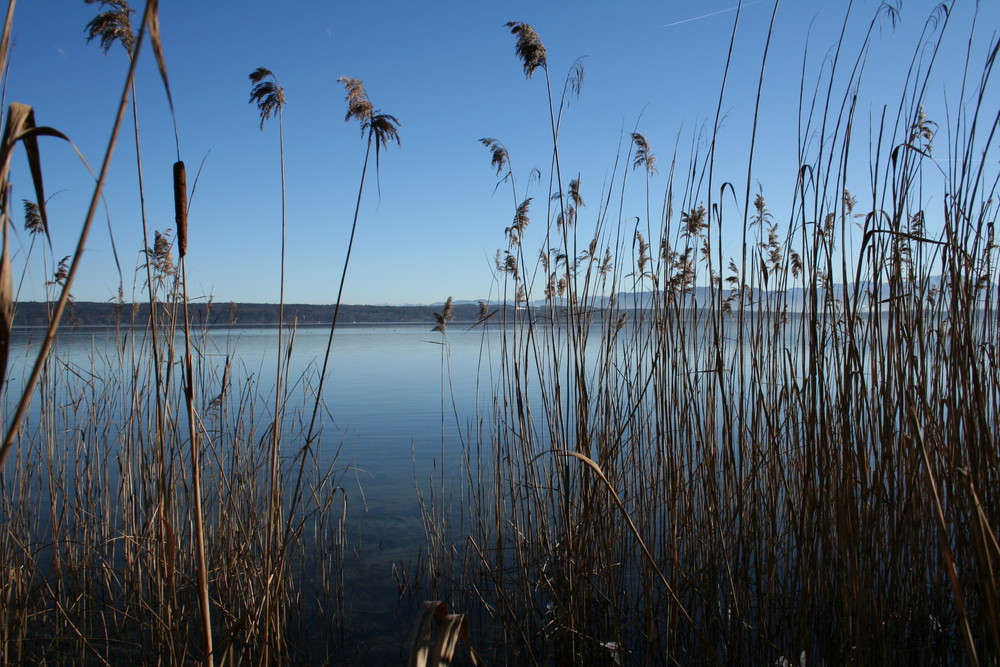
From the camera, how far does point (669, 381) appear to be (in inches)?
95.7

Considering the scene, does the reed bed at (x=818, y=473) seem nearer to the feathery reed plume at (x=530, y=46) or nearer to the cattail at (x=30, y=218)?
the feathery reed plume at (x=530, y=46)

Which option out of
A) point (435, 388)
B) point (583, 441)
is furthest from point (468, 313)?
point (583, 441)

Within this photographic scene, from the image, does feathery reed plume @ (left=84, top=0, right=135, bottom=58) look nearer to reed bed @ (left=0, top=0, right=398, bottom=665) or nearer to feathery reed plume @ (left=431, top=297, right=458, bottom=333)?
reed bed @ (left=0, top=0, right=398, bottom=665)

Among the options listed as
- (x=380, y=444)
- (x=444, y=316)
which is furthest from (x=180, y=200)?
(x=380, y=444)

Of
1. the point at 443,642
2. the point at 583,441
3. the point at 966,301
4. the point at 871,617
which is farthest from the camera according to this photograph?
the point at 583,441

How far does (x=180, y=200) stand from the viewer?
3.85ft

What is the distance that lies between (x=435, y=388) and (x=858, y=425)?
8.39 meters

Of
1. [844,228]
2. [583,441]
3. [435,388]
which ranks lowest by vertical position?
[435,388]

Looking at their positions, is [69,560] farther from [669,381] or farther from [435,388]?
[435,388]

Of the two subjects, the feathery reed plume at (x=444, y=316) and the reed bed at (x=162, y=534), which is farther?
the feathery reed plume at (x=444, y=316)

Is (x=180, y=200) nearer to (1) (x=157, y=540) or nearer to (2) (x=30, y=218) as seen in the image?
(1) (x=157, y=540)

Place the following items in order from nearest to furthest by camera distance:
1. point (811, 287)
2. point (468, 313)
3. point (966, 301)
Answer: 1. point (966, 301)
2. point (811, 287)
3. point (468, 313)

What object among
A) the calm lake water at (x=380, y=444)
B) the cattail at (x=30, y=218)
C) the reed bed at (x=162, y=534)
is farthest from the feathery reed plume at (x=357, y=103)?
the cattail at (x=30, y=218)

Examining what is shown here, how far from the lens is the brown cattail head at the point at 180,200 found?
1.17 m
